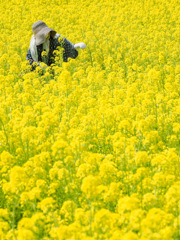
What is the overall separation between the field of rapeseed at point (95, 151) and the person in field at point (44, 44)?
1.32 feet

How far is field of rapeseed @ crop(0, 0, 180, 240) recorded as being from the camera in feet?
9.42

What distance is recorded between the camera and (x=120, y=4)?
60.2ft

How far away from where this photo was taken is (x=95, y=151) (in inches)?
198

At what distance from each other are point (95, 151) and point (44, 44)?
593cm

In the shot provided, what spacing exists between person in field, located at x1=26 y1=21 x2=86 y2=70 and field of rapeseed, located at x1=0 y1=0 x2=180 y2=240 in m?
0.40

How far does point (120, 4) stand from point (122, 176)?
16.3 meters

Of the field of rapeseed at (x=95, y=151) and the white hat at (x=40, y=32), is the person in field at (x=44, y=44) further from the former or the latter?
the field of rapeseed at (x=95, y=151)

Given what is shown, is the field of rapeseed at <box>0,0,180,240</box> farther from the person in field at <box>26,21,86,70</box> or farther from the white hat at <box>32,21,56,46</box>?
the white hat at <box>32,21,56,46</box>

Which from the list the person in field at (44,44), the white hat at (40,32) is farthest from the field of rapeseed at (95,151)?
the white hat at (40,32)

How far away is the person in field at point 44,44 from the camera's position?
31.3 feet

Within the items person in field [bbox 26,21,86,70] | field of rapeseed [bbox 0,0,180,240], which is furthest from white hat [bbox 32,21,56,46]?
field of rapeseed [bbox 0,0,180,240]

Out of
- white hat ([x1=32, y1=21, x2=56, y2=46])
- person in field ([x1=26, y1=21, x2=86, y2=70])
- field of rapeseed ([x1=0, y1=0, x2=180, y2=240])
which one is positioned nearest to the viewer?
field of rapeseed ([x1=0, y1=0, x2=180, y2=240])

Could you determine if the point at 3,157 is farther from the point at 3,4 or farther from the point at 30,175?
the point at 3,4

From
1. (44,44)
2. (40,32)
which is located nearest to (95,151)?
(40,32)
